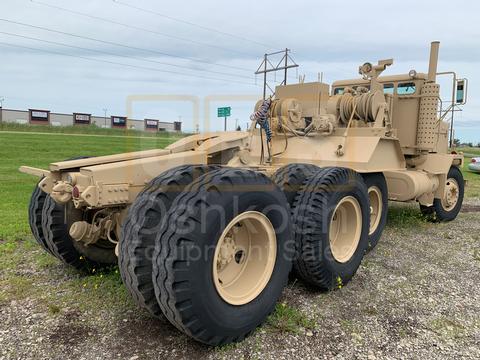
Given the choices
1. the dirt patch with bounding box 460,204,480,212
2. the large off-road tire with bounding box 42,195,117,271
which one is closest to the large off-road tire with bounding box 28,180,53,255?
the large off-road tire with bounding box 42,195,117,271

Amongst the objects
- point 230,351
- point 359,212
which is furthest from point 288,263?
point 359,212

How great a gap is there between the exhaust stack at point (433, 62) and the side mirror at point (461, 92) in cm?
56

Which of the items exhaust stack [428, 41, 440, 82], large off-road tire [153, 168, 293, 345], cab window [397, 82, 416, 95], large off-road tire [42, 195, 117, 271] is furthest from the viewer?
cab window [397, 82, 416, 95]

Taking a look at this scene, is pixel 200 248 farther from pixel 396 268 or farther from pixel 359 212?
pixel 396 268

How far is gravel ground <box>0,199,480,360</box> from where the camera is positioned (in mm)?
3279

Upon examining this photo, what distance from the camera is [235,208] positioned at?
3.20 m

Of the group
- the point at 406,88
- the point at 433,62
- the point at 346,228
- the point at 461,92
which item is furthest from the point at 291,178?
the point at 461,92

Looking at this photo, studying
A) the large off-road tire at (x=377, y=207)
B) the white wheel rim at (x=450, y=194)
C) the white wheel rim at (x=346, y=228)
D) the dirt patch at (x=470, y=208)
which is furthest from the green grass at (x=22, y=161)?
the dirt patch at (x=470, y=208)

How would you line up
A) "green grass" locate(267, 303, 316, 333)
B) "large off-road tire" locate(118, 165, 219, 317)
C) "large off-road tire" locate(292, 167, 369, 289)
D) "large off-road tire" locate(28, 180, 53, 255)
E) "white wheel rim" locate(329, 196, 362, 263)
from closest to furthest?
1. "large off-road tire" locate(118, 165, 219, 317)
2. "green grass" locate(267, 303, 316, 333)
3. "large off-road tire" locate(292, 167, 369, 289)
4. "large off-road tire" locate(28, 180, 53, 255)
5. "white wheel rim" locate(329, 196, 362, 263)

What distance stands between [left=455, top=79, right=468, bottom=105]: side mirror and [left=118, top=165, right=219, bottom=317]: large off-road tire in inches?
254

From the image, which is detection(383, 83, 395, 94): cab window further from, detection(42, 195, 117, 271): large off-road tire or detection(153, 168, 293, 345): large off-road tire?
detection(42, 195, 117, 271): large off-road tire

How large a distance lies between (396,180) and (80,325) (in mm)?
5196

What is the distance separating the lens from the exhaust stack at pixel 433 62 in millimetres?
7433

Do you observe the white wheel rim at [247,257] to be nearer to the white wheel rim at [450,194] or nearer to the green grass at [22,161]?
the green grass at [22,161]
